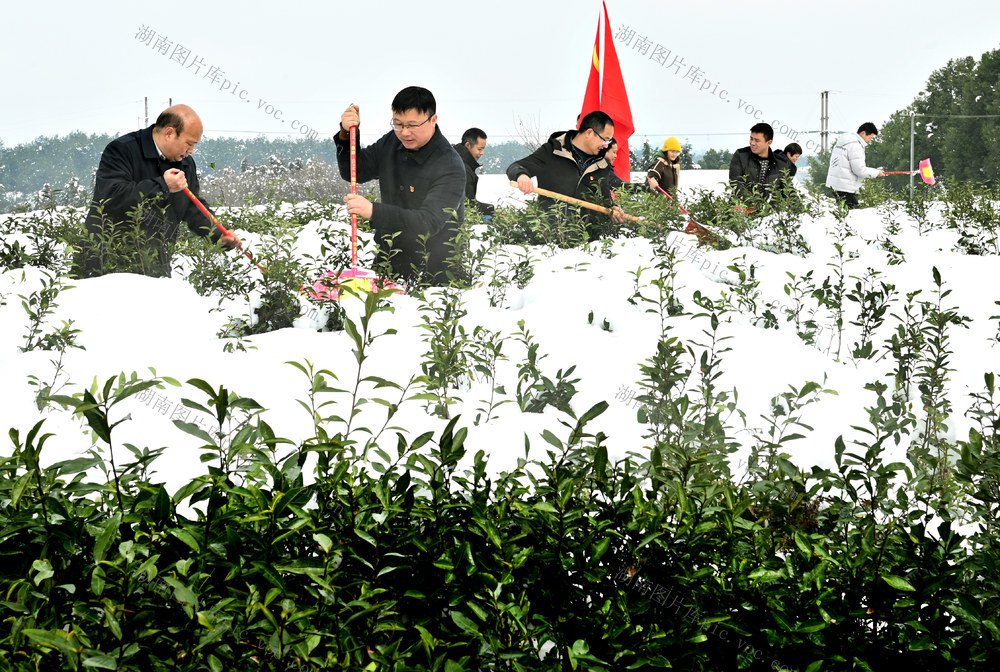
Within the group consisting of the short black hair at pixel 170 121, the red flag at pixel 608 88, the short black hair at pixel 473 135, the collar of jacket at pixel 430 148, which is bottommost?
the collar of jacket at pixel 430 148

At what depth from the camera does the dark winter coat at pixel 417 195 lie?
19.7 ft

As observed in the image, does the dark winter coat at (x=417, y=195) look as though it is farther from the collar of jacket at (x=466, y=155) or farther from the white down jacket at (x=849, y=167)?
the white down jacket at (x=849, y=167)

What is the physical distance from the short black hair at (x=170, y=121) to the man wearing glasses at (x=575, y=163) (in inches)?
132

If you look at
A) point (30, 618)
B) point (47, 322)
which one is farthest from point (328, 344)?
point (30, 618)

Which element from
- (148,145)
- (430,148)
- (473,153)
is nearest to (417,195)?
(430,148)

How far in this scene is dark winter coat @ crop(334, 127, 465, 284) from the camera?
6.01m

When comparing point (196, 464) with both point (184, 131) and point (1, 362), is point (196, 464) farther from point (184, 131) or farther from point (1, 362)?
point (184, 131)

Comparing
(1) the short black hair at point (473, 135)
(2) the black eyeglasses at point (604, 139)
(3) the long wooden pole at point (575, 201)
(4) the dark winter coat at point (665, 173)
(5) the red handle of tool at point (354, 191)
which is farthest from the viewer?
(4) the dark winter coat at point (665, 173)

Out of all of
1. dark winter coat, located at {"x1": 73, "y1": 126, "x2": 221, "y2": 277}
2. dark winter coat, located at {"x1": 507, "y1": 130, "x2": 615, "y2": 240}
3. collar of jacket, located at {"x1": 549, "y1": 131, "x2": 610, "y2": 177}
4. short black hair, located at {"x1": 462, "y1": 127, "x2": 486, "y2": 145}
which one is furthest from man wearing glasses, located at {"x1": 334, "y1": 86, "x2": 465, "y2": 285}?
short black hair, located at {"x1": 462, "y1": 127, "x2": 486, "y2": 145}

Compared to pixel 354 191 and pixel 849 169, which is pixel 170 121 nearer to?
pixel 354 191

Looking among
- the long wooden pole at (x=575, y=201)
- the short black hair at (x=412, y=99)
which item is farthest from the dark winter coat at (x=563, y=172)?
the short black hair at (x=412, y=99)

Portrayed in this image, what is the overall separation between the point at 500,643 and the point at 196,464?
1.79 meters

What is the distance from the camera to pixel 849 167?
12.1 metres

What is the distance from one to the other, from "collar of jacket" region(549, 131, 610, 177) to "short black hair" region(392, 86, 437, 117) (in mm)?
2687
